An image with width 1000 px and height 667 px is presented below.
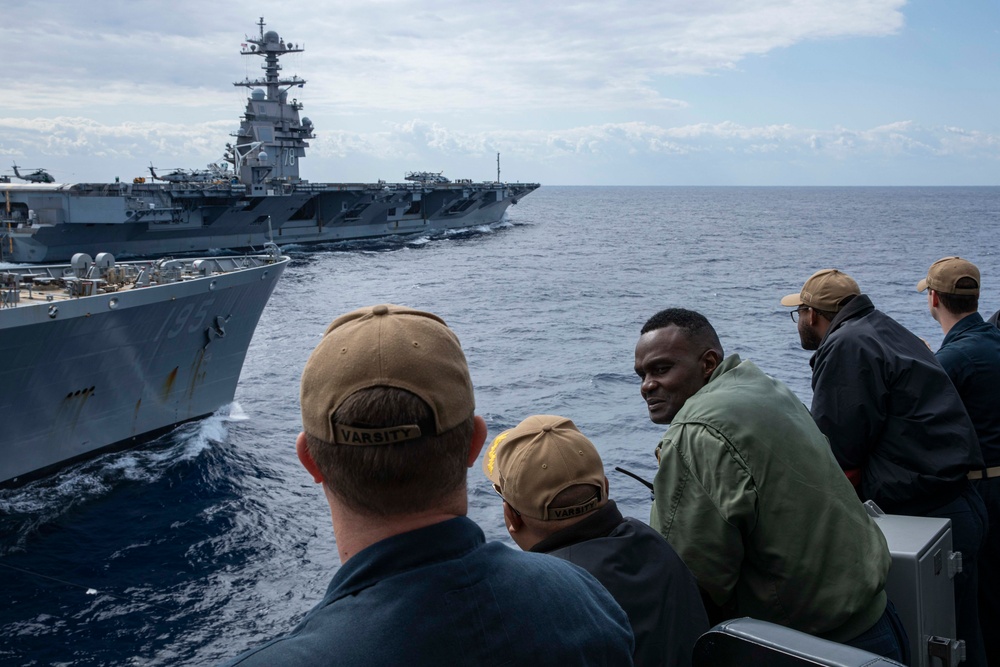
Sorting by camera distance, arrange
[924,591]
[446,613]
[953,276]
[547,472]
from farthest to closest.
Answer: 1. [953,276]
2. [924,591]
3. [547,472]
4. [446,613]

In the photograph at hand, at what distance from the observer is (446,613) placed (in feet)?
3.89

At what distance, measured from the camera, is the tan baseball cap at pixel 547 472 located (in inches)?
89.9

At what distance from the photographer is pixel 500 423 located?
15570 millimetres

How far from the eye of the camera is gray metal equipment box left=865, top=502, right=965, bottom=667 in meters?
2.82

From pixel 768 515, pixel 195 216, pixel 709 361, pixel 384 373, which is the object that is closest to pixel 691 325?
pixel 709 361

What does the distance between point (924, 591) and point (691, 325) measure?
119 centimetres

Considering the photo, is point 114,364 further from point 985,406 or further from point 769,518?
point 769,518

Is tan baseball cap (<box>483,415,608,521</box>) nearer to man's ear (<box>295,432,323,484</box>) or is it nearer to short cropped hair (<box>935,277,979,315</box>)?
man's ear (<box>295,432,323,484</box>)

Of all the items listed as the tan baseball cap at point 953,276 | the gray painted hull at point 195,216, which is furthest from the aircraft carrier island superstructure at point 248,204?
the tan baseball cap at point 953,276

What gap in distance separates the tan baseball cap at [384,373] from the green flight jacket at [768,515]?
1302mm

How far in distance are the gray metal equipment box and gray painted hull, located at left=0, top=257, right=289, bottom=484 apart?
35.8ft

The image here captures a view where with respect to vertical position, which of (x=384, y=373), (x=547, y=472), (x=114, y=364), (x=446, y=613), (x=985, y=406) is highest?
(x=384, y=373)

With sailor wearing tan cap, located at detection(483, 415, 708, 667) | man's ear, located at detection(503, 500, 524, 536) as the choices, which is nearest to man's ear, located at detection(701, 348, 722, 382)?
sailor wearing tan cap, located at detection(483, 415, 708, 667)

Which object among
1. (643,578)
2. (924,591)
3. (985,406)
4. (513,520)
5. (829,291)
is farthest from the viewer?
(985,406)
